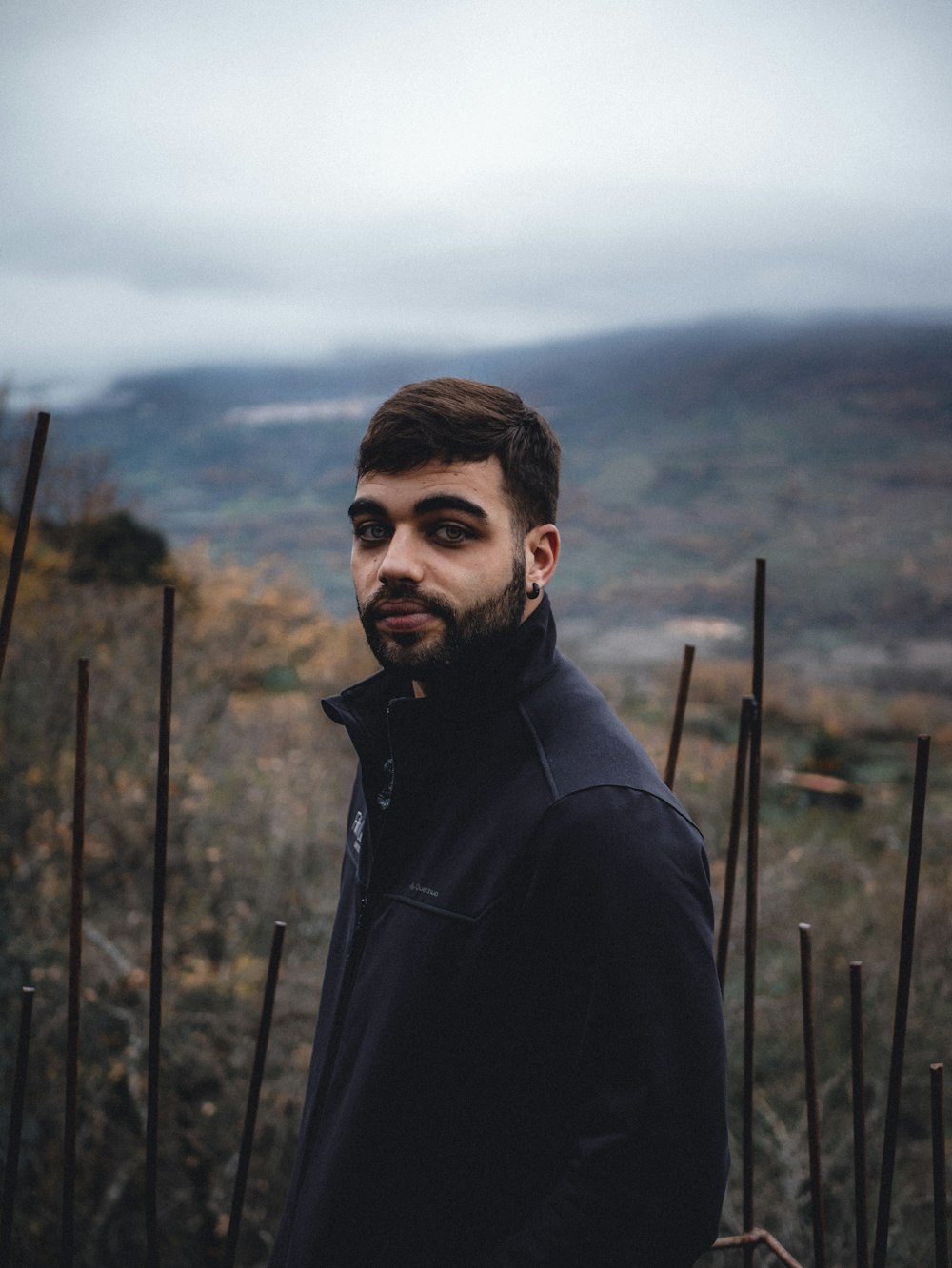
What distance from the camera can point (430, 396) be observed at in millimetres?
1497

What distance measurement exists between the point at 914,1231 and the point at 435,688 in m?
5.24

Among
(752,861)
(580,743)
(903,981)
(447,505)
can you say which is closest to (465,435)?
(447,505)

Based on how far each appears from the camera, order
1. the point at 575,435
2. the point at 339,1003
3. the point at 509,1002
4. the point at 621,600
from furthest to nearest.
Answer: the point at 575,435 < the point at 621,600 < the point at 339,1003 < the point at 509,1002

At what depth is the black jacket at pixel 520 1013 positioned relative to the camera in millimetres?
1130

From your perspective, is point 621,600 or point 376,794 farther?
point 621,600

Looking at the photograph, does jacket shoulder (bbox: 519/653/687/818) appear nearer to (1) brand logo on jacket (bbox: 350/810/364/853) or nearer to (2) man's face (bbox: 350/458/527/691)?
(2) man's face (bbox: 350/458/527/691)

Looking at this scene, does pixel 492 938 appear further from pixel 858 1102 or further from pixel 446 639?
pixel 858 1102

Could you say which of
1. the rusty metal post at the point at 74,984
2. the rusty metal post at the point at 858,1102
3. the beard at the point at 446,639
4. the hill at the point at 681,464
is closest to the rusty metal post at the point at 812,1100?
the rusty metal post at the point at 858,1102

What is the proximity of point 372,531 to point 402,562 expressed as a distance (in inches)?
5.5

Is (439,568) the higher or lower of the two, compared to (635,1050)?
higher

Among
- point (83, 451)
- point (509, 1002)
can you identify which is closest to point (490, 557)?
point (509, 1002)

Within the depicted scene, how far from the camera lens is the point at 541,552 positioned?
1.60 m

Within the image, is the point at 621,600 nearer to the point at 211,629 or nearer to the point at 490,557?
the point at 211,629

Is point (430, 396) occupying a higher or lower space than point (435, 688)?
higher
